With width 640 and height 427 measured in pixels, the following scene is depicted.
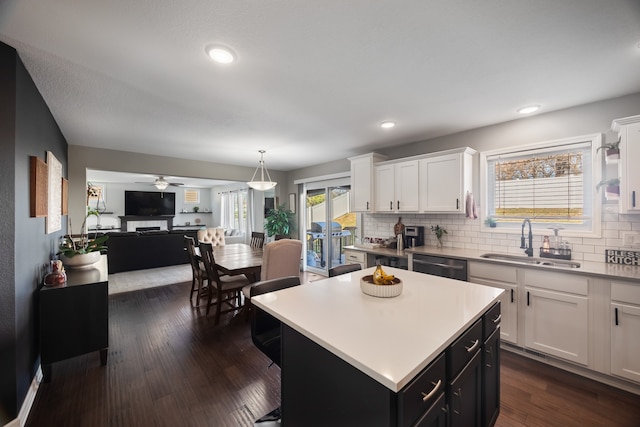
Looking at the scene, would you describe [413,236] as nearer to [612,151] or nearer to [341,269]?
[341,269]

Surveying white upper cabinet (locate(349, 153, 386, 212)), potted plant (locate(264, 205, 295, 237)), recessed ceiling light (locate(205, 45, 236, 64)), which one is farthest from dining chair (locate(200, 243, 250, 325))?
potted plant (locate(264, 205, 295, 237))

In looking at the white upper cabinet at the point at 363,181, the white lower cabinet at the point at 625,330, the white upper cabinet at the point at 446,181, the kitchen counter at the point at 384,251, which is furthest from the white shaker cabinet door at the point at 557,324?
the white upper cabinet at the point at 363,181

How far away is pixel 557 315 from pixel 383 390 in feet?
7.63

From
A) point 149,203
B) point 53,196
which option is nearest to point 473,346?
point 53,196

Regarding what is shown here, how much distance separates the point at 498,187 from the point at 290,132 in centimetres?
270

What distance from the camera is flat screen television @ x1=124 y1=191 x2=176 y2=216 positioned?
9.54 metres

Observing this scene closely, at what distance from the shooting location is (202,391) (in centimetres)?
202

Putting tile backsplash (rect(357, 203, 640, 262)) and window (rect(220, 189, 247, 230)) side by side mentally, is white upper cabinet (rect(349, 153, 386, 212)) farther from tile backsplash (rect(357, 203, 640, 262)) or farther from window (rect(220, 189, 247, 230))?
window (rect(220, 189, 247, 230))

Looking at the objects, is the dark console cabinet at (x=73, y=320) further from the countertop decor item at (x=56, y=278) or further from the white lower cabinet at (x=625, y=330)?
the white lower cabinet at (x=625, y=330)

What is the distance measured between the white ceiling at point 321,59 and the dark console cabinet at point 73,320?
5.67 feet

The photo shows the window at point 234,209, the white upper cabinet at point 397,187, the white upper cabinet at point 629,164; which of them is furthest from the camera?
the window at point 234,209

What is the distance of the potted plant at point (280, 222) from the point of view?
20.1ft

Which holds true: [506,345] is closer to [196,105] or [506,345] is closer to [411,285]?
[411,285]

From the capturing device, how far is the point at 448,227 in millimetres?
3486
